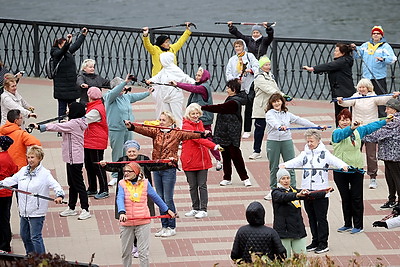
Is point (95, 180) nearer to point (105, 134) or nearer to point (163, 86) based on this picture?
point (105, 134)

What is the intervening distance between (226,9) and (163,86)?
28.1 m

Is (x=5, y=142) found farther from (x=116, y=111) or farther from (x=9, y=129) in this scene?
(x=116, y=111)

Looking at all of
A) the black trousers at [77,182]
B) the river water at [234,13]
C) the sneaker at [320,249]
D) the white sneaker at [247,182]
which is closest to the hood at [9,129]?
the black trousers at [77,182]

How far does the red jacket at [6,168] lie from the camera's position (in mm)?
15109

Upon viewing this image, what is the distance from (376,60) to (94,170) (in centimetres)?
558

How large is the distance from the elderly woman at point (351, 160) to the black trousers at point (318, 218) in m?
0.75

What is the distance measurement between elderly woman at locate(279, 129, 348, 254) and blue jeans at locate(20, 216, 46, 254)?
10.1ft

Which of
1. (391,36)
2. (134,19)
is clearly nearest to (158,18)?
(134,19)

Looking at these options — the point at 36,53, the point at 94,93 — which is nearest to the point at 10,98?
the point at 94,93

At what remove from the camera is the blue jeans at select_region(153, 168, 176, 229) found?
1574cm

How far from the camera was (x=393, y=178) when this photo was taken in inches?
651

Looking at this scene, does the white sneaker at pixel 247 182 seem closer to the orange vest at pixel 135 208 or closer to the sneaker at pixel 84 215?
the sneaker at pixel 84 215

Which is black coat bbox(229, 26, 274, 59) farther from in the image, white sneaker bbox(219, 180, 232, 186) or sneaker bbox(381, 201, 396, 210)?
sneaker bbox(381, 201, 396, 210)

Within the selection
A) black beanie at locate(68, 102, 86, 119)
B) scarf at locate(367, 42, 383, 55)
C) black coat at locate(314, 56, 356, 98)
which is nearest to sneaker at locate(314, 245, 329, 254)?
black beanie at locate(68, 102, 86, 119)
